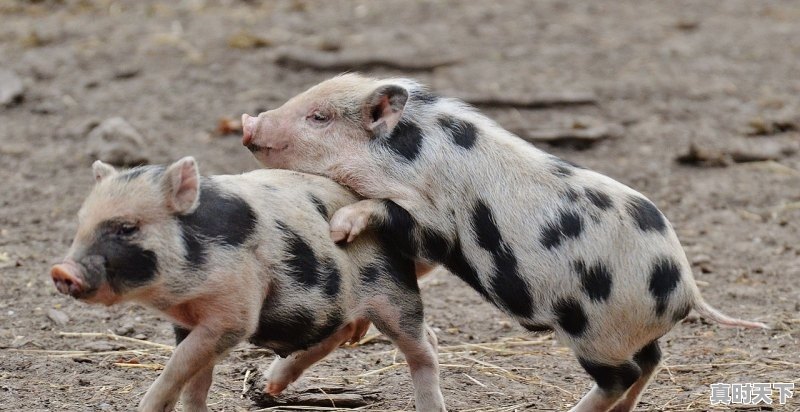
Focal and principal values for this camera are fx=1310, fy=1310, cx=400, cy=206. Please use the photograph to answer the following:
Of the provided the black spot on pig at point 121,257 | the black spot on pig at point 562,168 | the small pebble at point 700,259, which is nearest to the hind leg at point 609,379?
the black spot on pig at point 562,168

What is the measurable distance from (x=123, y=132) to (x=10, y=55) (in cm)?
319

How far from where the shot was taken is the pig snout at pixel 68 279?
506 centimetres

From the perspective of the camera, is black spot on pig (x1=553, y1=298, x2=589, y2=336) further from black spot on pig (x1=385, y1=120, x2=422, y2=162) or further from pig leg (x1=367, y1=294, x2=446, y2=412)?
black spot on pig (x1=385, y1=120, x2=422, y2=162)

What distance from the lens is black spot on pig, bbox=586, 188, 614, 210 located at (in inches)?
233

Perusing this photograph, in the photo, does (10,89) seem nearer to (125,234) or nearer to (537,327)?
(125,234)

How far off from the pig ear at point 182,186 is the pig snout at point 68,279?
50 centimetres

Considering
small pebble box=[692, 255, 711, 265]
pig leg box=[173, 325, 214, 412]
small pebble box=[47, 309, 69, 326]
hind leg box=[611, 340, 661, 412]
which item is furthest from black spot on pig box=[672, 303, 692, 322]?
small pebble box=[47, 309, 69, 326]

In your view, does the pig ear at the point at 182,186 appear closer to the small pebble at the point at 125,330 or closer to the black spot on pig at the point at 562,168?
the black spot on pig at the point at 562,168

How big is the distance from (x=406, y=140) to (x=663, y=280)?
137cm

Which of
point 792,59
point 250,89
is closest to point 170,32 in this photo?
point 250,89

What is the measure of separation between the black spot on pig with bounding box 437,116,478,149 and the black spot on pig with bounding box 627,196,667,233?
80cm

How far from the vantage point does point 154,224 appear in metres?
5.37

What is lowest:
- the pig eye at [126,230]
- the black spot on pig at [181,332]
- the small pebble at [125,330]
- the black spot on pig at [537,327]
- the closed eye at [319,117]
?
the small pebble at [125,330]

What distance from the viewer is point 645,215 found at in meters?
5.93
